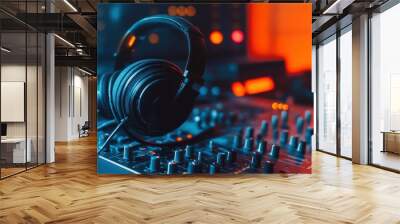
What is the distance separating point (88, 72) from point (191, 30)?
13.1 m

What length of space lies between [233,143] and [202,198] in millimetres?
1918

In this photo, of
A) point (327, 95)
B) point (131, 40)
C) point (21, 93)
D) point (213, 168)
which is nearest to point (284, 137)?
point (213, 168)

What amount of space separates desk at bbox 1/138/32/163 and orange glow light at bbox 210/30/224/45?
4404 mm

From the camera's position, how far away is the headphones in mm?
6617

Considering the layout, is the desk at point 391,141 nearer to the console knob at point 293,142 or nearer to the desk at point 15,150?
the console knob at point 293,142

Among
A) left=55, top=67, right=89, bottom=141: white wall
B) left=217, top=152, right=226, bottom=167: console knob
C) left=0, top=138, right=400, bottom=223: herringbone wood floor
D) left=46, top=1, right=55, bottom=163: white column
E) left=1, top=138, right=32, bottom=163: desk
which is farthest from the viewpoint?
left=55, top=67, right=89, bottom=141: white wall

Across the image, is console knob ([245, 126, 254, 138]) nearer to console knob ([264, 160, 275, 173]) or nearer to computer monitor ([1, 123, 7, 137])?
console knob ([264, 160, 275, 173])

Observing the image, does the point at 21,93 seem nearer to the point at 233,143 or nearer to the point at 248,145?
the point at 233,143

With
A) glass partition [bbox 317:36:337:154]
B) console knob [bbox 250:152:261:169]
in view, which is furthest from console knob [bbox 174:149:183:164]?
glass partition [bbox 317:36:337:154]

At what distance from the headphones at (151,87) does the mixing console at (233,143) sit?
32cm

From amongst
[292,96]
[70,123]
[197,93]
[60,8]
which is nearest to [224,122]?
[197,93]

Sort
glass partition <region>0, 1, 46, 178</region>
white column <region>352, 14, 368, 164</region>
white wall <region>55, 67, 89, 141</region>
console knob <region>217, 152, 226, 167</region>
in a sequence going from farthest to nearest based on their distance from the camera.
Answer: white wall <region>55, 67, 89, 141</region> → white column <region>352, 14, 368, 164</region> → glass partition <region>0, 1, 46, 178</region> → console knob <region>217, 152, 226, 167</region>

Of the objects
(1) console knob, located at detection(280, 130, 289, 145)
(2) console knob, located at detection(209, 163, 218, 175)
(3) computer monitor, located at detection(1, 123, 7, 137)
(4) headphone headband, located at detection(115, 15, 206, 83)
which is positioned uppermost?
(4) headphone headband, located at detection(115, 15, 206, 83)

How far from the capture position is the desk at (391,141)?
7428 mm
